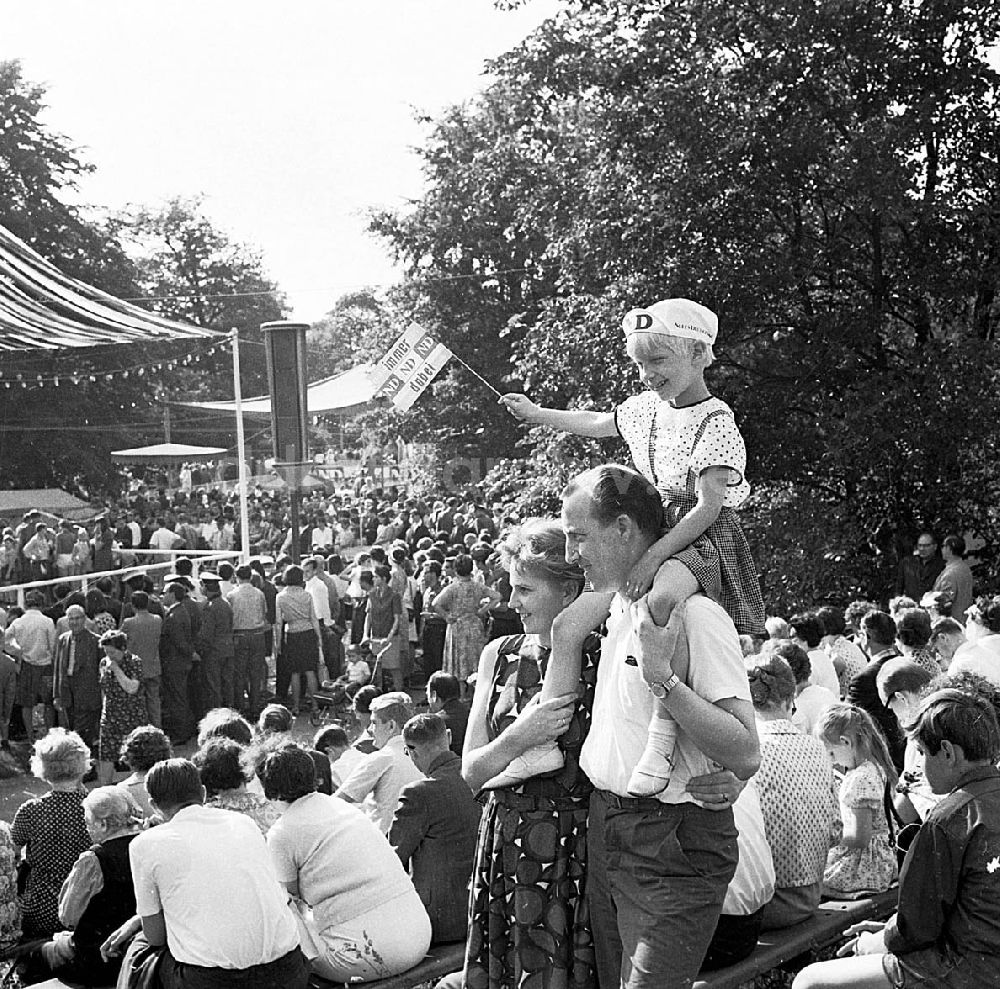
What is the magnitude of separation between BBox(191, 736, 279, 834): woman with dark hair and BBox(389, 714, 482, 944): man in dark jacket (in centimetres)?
60

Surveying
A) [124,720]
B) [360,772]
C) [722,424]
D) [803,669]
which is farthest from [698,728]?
[124,720]

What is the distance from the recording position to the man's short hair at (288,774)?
4.78 meters

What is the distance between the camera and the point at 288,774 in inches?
189

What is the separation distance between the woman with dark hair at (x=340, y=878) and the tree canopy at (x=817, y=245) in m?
10.2

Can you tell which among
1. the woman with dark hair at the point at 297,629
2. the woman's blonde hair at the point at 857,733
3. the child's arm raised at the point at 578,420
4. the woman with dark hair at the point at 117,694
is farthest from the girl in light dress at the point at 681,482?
the woman with dark hair at the point at 297,629

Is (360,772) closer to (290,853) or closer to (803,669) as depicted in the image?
(290,853)

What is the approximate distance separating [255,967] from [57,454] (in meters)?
31.1

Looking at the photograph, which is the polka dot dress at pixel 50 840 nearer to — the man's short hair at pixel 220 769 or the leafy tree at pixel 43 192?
the man's short hair at pixel 220 769

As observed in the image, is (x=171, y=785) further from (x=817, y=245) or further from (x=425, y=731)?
(x=817, y=245)

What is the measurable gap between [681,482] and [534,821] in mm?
919

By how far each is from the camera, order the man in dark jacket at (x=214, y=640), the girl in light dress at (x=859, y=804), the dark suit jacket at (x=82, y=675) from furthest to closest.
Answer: the man in dark jacket at (x=214, y=640)
the dark suit jacket at (x=82, y=675)
the girl in light dress at (x=859, y=804)

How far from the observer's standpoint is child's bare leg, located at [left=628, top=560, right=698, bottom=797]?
2861mm

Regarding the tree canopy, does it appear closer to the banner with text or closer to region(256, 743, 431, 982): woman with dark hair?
the banner with text

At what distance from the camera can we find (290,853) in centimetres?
487
